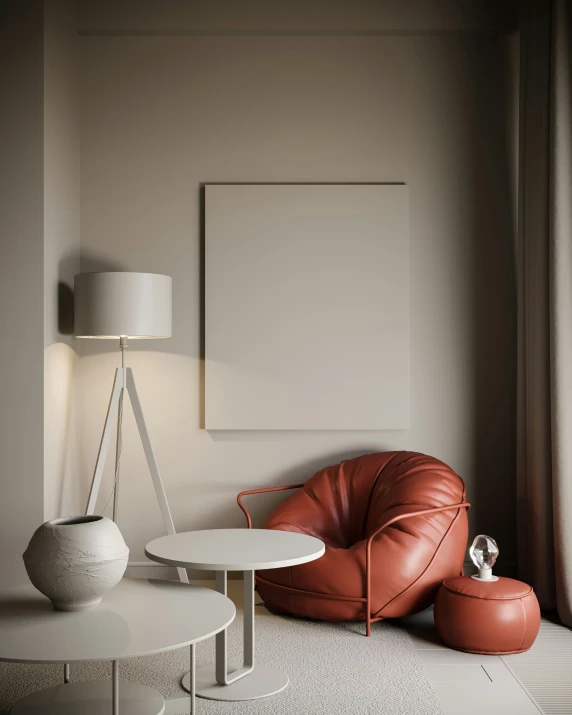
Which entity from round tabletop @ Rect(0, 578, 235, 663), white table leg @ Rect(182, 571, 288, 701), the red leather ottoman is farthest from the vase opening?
the red leather ottoman

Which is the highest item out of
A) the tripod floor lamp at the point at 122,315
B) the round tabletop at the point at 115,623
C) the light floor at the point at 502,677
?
the tripod floor lamp at the point at 122,315

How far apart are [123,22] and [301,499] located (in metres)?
2.90

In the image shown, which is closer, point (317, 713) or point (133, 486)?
point (317, 713)

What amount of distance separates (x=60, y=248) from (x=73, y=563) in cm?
219

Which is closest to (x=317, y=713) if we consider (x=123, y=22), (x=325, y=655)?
(x=325, y=655)

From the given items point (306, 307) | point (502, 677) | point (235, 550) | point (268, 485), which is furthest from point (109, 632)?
point (306, 307)

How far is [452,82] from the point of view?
14.5 ft

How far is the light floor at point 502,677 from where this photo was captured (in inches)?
107

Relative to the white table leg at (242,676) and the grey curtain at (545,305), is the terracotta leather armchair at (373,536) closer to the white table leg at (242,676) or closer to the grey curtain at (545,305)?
the grey curtain at (545,305)

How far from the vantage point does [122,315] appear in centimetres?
384

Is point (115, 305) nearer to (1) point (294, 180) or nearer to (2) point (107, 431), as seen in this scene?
(2) point (107, 431)

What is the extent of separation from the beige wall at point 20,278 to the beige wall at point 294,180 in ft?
2.33

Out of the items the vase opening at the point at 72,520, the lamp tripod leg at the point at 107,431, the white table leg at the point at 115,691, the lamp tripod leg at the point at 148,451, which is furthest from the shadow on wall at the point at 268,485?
the white table leg at the point at 115,691

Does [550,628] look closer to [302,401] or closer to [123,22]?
[302,401]
